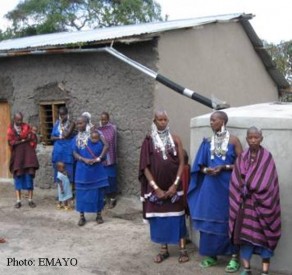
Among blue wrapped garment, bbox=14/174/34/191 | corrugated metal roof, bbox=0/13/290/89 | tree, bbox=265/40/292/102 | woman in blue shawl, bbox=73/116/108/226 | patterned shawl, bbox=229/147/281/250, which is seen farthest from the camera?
tree, bbox=265/40/292/102

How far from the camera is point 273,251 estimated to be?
455 centimetres

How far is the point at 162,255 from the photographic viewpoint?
525cm

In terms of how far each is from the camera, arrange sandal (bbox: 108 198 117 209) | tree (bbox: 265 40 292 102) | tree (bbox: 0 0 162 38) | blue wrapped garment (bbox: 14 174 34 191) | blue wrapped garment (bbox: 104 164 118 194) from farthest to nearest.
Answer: tree (bbox: 0 0 162 38)
tree (bbox: 265 40 292 102)
blue wrapped garment (bbox: 14 174 34 191)
sandal (bbox: 108 198 117 209)
blue wrapped garment (bbox: 104 164 118 194)

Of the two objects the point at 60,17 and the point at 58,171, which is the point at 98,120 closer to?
the point at 58,171

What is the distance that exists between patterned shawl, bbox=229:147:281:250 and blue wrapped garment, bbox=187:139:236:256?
0.98ft

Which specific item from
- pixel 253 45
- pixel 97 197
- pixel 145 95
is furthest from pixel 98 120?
pixel 253 45

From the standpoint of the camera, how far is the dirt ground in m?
5.04

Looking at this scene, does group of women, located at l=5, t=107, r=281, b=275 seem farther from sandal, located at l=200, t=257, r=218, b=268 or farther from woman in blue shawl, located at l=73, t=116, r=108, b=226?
woman in blue shawl, located at l=73, t=116, r=108, b=226

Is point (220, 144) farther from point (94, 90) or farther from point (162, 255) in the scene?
point (94, 90)

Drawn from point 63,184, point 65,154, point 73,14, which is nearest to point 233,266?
point 63,184

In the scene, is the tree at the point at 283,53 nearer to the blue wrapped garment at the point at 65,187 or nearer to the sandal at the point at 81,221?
the blue wrapped garment at the point at 65,187

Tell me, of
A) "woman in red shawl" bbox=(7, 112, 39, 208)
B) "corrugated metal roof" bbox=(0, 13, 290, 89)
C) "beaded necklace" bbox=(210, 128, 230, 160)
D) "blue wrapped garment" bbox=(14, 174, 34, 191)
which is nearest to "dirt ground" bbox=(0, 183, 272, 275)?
"blue wrapped garment" bbox=(14, 174, 34, 191)

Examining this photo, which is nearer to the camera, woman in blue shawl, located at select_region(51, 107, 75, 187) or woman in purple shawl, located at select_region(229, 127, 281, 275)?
woman in purple shawl, located at select_region(229, 127, 281, 275)

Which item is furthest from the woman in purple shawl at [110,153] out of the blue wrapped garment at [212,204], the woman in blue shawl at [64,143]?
the blue wrapped garment at [212,204]
